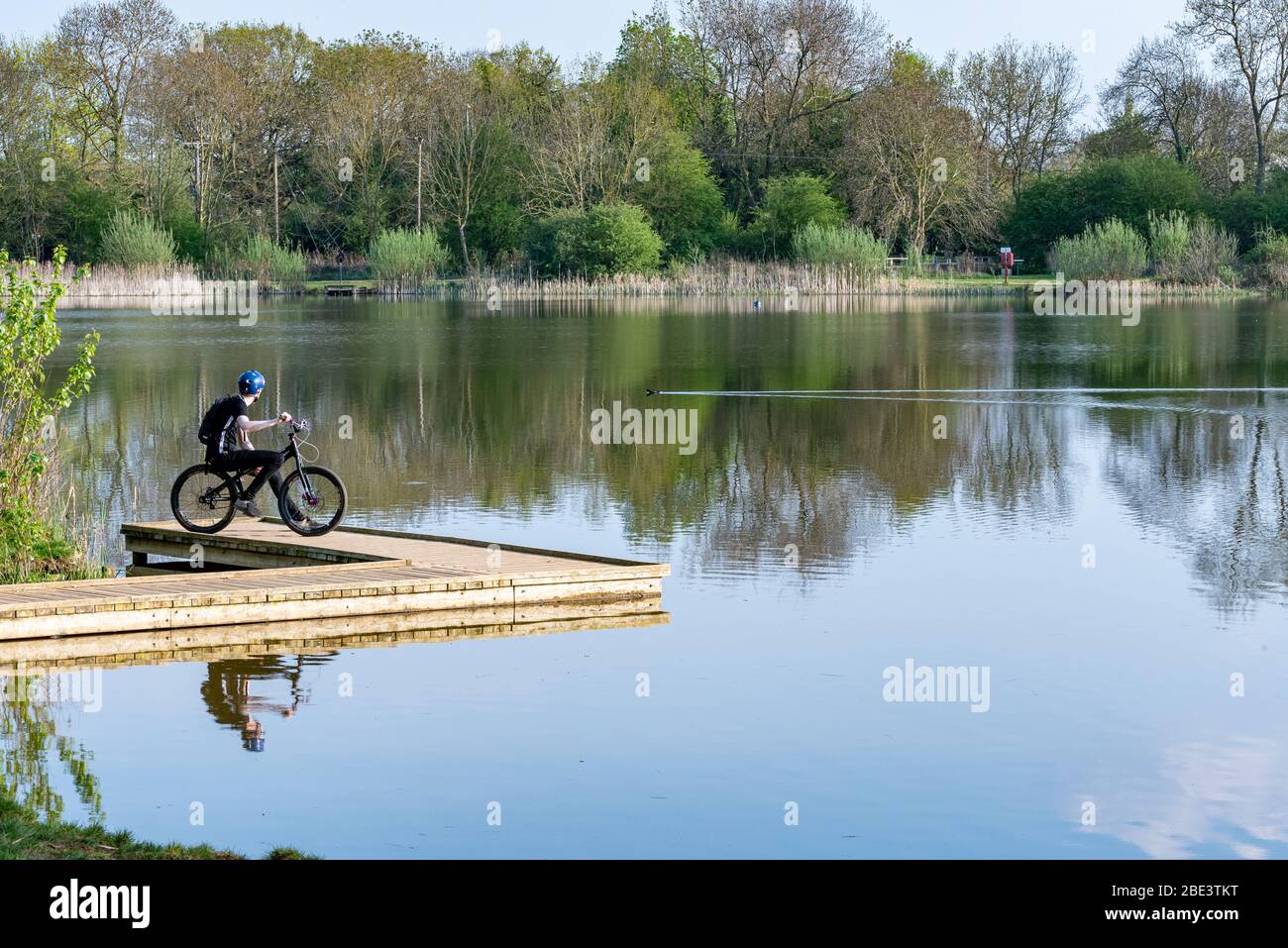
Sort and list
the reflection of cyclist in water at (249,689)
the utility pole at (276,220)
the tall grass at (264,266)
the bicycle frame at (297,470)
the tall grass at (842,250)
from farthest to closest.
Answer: the utility pole at (276,220) → the tall grass at (264,266) → the tall grass at (842,250) → the bicycle frame at (297,470) → the reflection of cyclist in water at (249,689)

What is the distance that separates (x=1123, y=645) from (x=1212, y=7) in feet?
217

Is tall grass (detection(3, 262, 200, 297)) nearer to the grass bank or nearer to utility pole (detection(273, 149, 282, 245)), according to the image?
utility pole (detection(273, 149, 282, 245))

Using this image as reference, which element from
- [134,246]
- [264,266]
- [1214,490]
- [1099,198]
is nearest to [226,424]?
[1214,490]

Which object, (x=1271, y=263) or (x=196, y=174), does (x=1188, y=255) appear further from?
(x=196, y=174)

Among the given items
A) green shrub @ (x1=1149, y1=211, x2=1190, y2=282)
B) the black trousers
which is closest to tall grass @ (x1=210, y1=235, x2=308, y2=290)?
green shrub @ (x1=1149, y1=211, x2=1190, y2=282)

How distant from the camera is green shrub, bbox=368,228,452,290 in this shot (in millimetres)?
68562

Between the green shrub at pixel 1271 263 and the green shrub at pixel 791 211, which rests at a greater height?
the green shrub at pixel 791 211

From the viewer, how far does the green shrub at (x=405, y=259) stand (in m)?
68.6

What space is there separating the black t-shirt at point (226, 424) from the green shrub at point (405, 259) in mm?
55611

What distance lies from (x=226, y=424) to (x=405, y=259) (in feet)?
183

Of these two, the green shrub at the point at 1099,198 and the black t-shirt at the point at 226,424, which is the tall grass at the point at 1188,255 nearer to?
the green shrub at the point at 1099,198

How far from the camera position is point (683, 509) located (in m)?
17.4

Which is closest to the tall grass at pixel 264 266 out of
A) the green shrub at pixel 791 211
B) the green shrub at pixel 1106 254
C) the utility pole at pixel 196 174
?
the utility pole at pixel 196 174

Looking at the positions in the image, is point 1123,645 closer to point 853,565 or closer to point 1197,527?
point 853,565
